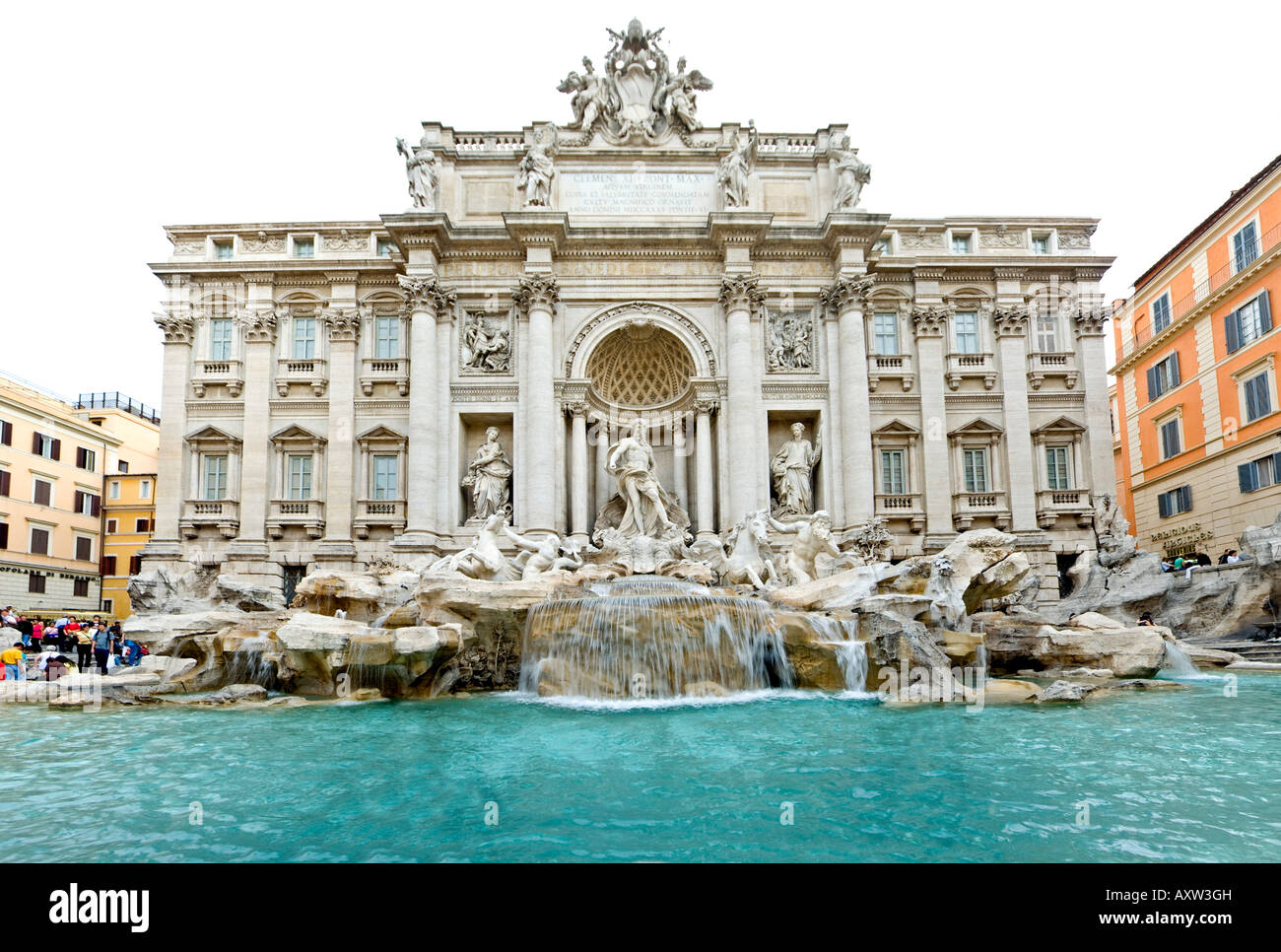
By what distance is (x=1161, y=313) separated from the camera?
32.0 metres

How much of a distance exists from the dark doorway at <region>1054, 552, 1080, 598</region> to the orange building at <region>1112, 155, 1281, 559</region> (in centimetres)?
652

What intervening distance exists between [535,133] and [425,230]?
5053mm

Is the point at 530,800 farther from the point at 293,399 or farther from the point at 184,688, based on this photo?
the point at 293,399

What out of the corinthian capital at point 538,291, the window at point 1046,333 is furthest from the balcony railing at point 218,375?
the window at point 1046,333

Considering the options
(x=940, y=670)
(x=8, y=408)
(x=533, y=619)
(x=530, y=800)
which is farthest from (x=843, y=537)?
(x=8, y=408)

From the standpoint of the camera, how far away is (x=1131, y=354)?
33750 mm

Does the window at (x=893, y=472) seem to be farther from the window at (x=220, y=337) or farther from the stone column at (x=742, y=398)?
the window at (x=220, y=337)

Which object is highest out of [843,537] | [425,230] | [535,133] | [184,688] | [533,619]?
[535,133]

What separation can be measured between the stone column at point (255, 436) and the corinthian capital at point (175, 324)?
5.55ft

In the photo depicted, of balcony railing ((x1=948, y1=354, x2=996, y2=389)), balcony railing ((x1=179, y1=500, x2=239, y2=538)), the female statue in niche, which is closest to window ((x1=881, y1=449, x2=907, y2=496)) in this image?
balcony railing ((x1=948, y1=354, x2=996, y2=389))

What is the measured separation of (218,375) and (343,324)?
15.4 feet

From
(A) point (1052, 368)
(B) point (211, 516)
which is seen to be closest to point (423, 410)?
(B) point (211, 516)

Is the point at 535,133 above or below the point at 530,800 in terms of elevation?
above

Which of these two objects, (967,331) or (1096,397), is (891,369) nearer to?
(967,331)
